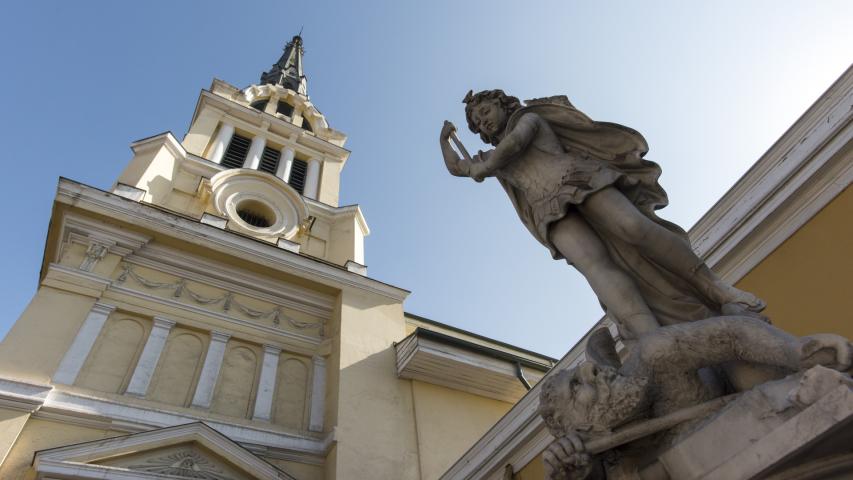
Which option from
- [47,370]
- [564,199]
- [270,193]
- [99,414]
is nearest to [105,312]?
[47,370]

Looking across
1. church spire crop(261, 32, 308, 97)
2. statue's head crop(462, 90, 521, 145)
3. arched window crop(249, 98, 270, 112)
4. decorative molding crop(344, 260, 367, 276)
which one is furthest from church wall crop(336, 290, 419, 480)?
church spire crop(261, 32, 308, 97)

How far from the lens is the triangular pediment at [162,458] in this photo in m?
7.27

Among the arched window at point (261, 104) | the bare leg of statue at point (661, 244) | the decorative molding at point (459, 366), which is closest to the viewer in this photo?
the bare leg of statue at point (661, 244)

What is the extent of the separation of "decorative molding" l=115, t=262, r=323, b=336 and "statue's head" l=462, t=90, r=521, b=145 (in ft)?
29.3

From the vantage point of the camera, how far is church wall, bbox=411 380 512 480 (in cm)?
1006

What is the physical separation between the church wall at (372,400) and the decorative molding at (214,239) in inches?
18.6

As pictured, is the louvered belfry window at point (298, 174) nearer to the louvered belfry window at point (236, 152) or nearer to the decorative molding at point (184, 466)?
the louvered belfry window at point (236, 152)

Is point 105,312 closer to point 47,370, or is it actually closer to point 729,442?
point 47,370

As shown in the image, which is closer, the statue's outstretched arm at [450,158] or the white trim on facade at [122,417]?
the statue's outstretched arm at [450,158]

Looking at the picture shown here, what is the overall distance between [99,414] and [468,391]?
705 cm

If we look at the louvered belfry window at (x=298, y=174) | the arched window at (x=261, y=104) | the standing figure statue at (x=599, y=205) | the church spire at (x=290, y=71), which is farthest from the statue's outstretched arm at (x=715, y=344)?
the church spire at (x=290, y=71)

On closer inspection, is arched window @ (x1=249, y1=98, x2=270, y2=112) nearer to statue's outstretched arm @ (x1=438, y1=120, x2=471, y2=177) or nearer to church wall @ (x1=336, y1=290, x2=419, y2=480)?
church wall @ (x1=336, y1=290, x2=419, y2=480)

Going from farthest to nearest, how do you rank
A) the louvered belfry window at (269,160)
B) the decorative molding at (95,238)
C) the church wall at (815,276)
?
1. the louvered belfry window at (269,160)
2. the decorative molding at (95,238)
3. the church wall at (815,276)

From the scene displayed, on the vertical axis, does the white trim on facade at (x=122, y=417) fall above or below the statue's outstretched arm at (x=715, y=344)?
above
